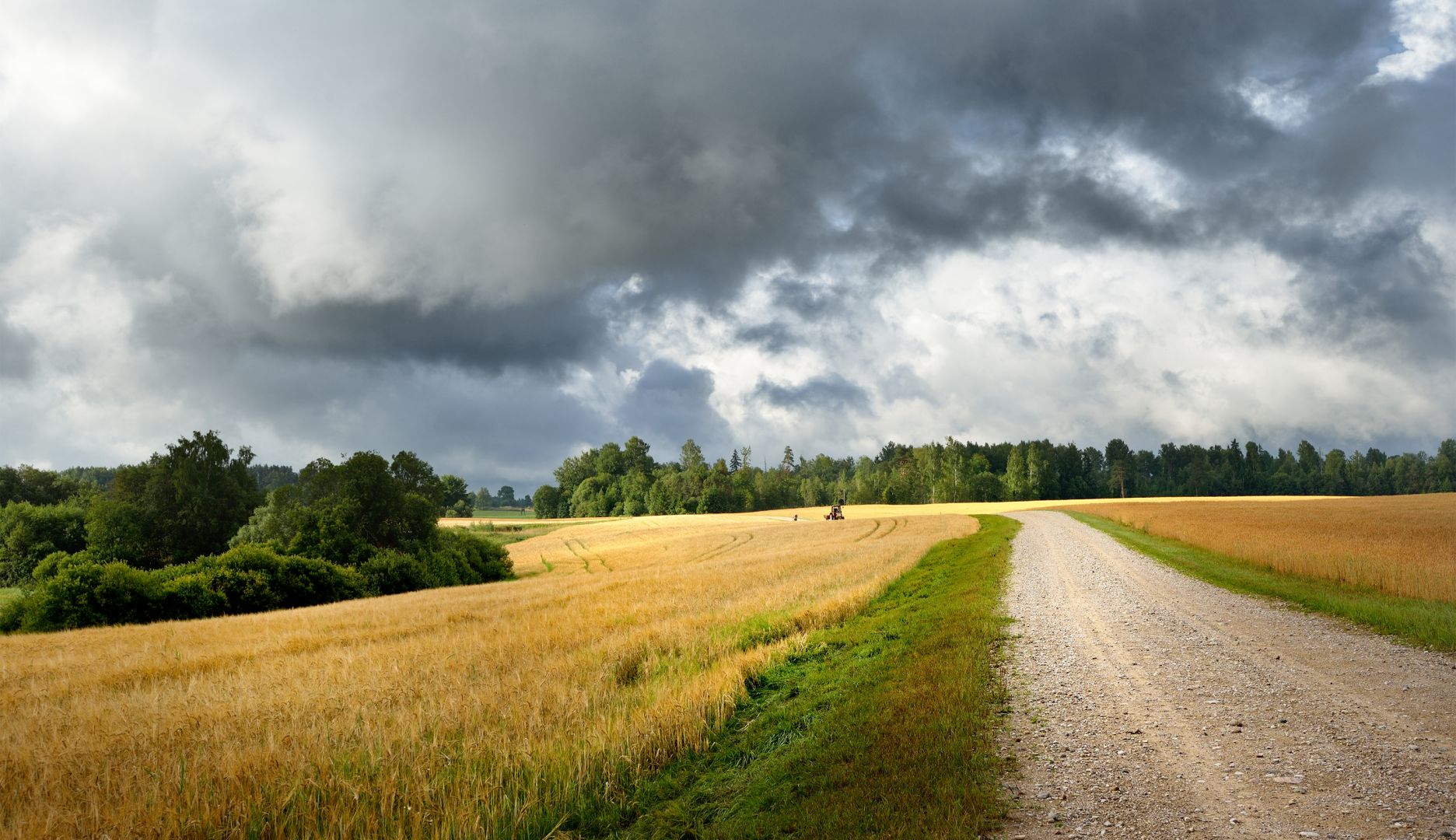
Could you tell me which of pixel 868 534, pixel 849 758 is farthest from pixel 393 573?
pixel 849 758

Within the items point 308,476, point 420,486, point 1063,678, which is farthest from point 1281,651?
point 420,486

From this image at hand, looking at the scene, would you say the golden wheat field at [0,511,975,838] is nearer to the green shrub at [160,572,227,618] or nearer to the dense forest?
the green shrub at [160,572,227,618]

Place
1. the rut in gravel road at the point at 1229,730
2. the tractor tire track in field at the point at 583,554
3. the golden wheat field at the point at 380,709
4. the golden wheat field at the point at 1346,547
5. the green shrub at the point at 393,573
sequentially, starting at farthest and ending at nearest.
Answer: the tractor tire track in field at the point at 583,554 < the green shrub at the point at 393,573 < the golden wheat field at the point at 1346,547 < the golden wheat field at the point at 380,709 < the rut in gravel road at the point at 1229,730

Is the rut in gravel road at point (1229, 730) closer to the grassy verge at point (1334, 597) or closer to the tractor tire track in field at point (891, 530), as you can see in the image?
the grassy verge at point (1334, 597)

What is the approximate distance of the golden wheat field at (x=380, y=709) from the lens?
22.6ft

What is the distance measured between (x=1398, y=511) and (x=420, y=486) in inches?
3320

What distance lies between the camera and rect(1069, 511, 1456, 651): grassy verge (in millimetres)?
12617

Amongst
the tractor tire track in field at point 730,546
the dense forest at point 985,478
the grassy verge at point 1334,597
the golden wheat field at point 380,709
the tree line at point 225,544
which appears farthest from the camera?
the dense forest at point 985,478

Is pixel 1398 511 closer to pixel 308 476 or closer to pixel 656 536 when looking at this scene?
pixel 656 536

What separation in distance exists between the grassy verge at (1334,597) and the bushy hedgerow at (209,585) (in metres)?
43.6

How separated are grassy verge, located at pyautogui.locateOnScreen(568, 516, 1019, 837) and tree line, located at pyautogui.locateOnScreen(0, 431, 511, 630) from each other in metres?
36.5

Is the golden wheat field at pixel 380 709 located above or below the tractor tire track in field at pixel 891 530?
above

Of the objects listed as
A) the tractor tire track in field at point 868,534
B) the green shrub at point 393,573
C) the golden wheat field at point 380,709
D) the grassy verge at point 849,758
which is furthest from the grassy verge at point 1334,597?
the green shrub at point 393,573

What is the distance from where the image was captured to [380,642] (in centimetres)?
1842
